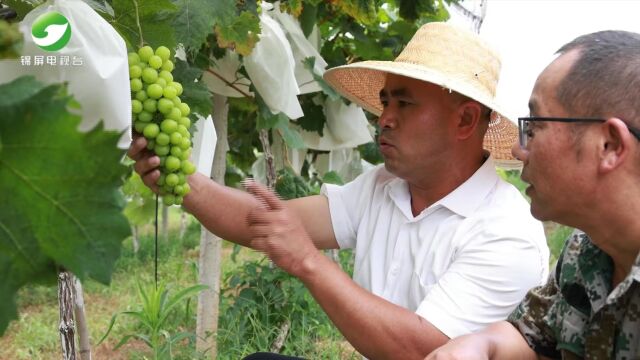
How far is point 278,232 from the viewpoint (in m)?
1.76

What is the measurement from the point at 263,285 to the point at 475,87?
1.79 m

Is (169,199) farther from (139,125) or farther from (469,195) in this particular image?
(469,195)

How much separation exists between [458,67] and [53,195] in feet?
5.36

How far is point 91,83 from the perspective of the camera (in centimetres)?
123

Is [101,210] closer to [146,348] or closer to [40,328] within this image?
[146,348]

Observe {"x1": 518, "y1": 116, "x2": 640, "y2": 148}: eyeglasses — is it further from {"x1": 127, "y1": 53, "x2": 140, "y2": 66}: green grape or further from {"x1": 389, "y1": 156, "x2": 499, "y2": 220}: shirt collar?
{"x1": 127, "y1": 53, "x2": 140, "y2": 66}: green grape

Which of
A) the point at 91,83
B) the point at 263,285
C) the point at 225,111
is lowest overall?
the point at 263,285

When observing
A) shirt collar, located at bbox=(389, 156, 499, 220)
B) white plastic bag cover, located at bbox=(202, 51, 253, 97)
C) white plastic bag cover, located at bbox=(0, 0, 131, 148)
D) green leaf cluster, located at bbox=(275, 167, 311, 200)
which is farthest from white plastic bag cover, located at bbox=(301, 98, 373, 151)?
white plastic bag cover, located at bbox=(0, 0, 131, 148)

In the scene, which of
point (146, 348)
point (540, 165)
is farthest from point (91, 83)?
point (146, 348)

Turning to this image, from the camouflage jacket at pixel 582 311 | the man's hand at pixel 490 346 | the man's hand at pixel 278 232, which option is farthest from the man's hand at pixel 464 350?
the man's hand at pixel 278 232

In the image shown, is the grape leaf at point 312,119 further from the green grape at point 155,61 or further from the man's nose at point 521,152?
the green grape at point 155,61

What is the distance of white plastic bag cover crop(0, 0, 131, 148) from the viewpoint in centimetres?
122

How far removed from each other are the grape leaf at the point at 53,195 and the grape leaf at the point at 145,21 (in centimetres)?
74

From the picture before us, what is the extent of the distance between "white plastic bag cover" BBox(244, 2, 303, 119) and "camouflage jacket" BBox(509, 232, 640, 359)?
119cm
